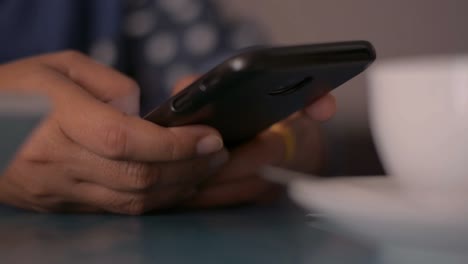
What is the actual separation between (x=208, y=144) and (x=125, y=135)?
7 centimetres

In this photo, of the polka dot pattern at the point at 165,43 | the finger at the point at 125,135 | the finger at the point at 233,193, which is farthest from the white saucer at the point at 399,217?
the polka dot pattern at the point at 165,43

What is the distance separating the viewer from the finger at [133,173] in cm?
56

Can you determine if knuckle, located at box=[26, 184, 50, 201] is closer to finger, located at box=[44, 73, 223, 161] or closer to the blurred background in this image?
finger, located at box=[44, 73, 223, 161]

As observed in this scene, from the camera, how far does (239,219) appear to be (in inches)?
23.1

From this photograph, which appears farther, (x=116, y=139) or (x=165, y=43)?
(x=165, y=43)

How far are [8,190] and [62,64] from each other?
0.13 metres

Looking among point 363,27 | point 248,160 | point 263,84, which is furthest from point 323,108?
point 363,27

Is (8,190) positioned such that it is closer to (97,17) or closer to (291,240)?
(291,240)

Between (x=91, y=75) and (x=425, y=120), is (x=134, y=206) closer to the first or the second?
(x=91, y=75)

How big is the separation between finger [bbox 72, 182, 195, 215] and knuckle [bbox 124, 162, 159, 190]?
0.02 meters

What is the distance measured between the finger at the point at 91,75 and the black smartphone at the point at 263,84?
0.13 metres

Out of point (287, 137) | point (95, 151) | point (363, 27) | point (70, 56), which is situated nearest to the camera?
point (95, 151)

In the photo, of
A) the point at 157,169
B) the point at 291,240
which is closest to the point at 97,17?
the point at 157,169

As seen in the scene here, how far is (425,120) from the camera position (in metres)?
0.44
